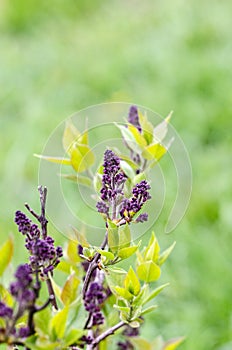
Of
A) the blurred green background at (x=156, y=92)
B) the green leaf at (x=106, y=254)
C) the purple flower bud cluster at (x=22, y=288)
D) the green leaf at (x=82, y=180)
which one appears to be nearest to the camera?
the purple flower bud cluster at (x=22, y=288)

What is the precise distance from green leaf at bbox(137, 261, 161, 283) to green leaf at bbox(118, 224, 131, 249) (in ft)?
0.21

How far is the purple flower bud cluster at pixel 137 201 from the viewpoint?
1.96 ft

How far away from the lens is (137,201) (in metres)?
0.61

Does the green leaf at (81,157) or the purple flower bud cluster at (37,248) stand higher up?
the green leaf at (81,157)

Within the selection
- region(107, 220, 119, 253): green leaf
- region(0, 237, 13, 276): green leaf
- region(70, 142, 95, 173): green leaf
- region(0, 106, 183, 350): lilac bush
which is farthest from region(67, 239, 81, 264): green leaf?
region(0, 237, 13, 276): green leaf

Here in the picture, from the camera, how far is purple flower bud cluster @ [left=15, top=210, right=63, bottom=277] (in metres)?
0.52

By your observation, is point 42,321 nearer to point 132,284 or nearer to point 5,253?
point 5,253

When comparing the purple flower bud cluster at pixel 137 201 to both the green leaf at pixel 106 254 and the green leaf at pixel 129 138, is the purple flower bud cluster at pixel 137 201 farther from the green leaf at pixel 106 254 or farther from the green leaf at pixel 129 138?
the green leaf at pixel 129 138

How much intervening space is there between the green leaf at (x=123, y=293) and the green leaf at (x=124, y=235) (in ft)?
0.16

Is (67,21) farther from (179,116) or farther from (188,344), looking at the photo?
(188,344)

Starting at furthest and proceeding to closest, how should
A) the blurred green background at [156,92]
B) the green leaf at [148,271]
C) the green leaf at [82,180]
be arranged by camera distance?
1. the blurred green background at [156,92]
2. the green leaf at [82,180]
3. the green leaf at [148,271]

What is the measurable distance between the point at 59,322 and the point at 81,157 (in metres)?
0.31

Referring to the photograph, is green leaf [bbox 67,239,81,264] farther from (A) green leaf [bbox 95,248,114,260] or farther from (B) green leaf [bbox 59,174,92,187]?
(A) green leaf [bbox 95,248,114,260]

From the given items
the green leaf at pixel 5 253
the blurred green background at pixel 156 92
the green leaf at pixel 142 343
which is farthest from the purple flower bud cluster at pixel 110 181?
the blurred green background at pixel 156 92
